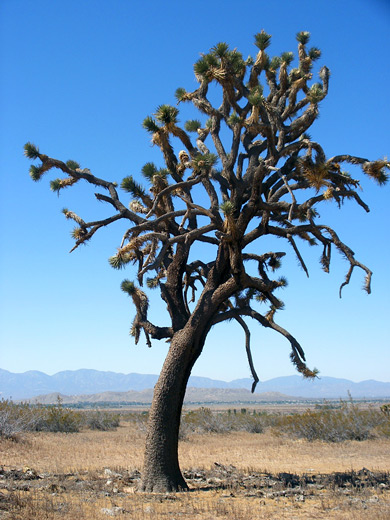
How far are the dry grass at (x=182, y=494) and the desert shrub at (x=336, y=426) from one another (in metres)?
3.10

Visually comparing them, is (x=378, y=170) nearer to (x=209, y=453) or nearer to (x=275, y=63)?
(x=275, y=63)

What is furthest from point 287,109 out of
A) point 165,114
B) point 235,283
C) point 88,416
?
point 88,416

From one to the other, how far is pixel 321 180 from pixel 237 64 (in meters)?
2.67

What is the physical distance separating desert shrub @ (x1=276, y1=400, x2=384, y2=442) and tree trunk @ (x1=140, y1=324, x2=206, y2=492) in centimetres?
1243

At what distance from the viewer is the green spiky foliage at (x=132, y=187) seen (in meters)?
10.8

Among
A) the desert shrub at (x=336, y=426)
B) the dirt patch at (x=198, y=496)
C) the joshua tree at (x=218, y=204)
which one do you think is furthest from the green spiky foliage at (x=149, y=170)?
the desert shrub at (x=336, y=426)

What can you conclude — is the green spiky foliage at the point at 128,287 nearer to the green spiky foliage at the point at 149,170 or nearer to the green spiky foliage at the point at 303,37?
the green spiky foliage at the point at 149,170

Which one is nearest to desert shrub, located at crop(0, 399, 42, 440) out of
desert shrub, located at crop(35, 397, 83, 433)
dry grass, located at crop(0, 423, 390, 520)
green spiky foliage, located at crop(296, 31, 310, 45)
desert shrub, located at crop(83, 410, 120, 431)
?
desert shrub, located at crop(35, 397, 83, 433)

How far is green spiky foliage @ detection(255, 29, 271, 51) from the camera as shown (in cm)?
1103

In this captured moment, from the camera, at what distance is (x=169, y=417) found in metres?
9.31

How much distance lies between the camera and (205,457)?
15.7 m

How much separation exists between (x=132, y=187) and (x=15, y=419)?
12532 millimetres

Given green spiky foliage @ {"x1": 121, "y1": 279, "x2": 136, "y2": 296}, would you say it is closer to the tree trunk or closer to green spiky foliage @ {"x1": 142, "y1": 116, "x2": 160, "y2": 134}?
the tree trunk

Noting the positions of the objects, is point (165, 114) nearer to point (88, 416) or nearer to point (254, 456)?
point (254, 456)
